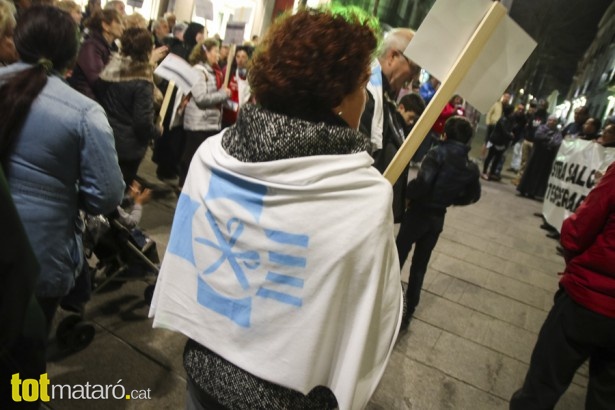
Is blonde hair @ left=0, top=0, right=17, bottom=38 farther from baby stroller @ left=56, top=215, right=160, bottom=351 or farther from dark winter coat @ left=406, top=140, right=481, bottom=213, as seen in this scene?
dark winter coat @ left=406, top=140, right=481, bottom=213

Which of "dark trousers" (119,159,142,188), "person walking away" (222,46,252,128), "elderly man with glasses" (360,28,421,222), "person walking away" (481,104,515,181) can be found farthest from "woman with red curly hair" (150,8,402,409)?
"person walking away" (481,104,515,181)

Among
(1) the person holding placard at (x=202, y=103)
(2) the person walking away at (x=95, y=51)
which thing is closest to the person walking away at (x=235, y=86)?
(1) the person holding placard at (x=202, y=103)

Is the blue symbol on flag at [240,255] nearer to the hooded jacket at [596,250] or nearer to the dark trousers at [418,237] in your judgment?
the hooded jacket at [596,250]

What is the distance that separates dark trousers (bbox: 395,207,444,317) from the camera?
3.71 metres

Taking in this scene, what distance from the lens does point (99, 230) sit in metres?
2.93

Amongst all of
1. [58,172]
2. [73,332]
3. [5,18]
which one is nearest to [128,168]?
[73,332]

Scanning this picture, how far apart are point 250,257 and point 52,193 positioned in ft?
3.78

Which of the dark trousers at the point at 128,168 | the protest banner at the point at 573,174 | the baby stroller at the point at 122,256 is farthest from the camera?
the protest banner at the point at 573,174

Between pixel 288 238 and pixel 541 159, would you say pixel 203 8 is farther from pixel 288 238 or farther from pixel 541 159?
pixel 541 159

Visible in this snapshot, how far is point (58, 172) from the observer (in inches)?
73.9

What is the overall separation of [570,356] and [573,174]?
5.83m

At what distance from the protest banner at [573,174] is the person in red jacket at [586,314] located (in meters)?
4.77

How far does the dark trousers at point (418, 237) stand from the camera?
12.2ft

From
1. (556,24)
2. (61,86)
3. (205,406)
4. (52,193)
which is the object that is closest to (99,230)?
(52,193)
